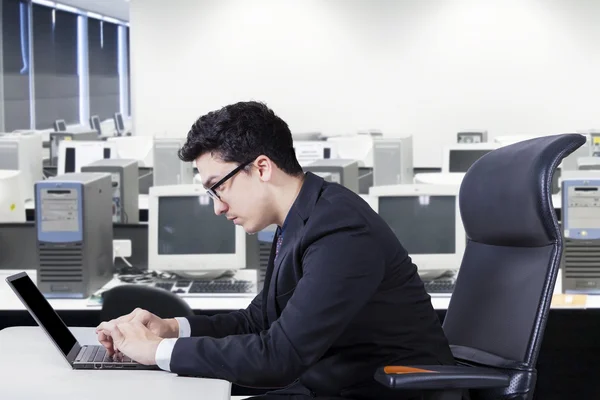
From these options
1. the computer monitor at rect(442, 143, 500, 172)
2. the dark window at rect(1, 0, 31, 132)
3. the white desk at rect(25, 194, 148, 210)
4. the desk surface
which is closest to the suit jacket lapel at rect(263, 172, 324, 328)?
the desk surface

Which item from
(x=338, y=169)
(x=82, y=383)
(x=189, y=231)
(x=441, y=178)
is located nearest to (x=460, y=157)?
(x=441, y=178)

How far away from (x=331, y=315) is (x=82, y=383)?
0.54 meters

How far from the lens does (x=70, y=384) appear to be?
77.6 inches

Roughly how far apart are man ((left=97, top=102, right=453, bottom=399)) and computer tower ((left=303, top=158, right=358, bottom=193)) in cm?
205

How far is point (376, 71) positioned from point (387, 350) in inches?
342

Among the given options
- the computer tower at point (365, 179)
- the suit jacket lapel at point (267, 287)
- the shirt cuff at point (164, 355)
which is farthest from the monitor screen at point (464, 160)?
the shirt cuff at point (164, 355)

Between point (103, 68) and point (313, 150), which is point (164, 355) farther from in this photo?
point (103, 68)

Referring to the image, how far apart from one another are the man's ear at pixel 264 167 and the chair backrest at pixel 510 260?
1.98 feet

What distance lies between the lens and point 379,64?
10609 mm

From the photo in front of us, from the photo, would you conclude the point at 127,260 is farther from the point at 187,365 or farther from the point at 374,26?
the point at 374,26

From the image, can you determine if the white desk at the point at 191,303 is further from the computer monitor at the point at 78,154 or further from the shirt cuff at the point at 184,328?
the computer monitor at the point at 78,154

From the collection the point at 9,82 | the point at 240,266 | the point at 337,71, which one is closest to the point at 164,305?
the point at 240,266

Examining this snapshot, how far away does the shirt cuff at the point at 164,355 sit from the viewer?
203 cm

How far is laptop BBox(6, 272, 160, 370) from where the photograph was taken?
2113 mm
